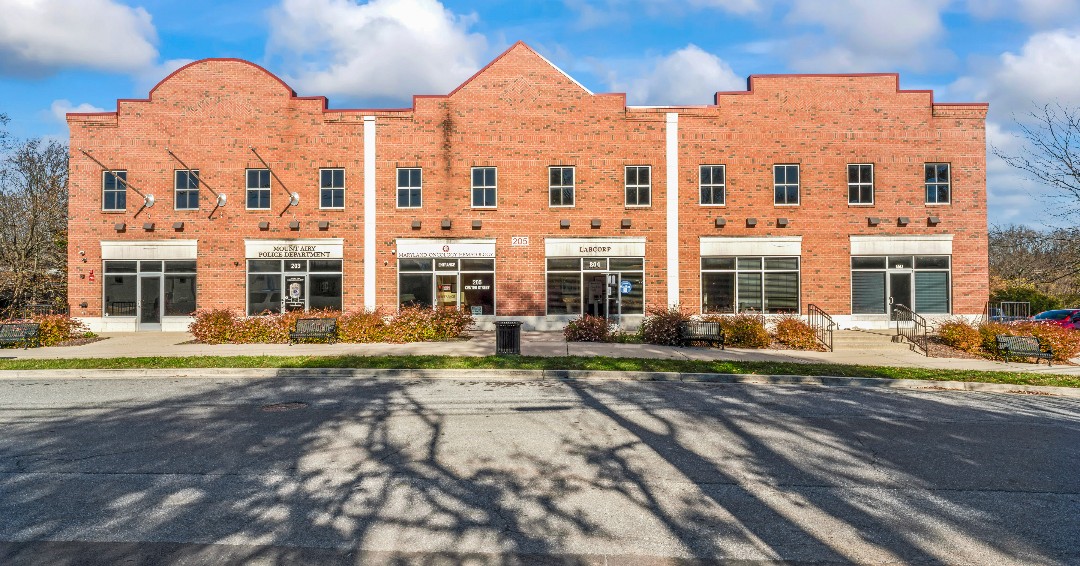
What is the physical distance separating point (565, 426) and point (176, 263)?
22.0 meters

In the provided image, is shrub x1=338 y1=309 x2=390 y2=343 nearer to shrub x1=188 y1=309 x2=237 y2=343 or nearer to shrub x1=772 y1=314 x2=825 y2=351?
shrub x1=188 y1=309 x2=237 y2=343

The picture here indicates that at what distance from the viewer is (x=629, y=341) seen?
19500 millimetres

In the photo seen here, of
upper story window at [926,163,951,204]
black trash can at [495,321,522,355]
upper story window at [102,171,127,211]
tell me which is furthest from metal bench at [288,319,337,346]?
upper story window at [926,163,951,204]

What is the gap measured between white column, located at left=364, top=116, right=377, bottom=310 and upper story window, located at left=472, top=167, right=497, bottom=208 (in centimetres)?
407

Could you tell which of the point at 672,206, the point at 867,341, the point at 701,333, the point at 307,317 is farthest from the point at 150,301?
the point at 867,341

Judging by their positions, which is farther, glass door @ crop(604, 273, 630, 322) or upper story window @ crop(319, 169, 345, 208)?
upper story window @ crop(319, 169, 345, 208)

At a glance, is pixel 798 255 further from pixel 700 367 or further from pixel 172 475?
pixel 172 475

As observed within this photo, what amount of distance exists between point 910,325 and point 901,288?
4.96 ft

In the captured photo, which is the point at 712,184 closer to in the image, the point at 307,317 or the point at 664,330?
the point at 664,330

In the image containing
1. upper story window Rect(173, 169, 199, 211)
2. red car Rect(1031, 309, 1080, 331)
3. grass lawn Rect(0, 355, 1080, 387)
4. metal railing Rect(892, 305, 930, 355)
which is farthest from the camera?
upper story window Rect(173, 169, 199, 211)

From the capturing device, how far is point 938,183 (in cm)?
2403

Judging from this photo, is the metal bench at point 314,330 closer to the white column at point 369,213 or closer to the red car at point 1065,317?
the white column at point 369,213

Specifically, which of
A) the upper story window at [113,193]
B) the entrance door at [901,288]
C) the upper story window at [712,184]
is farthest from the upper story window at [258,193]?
the entrance door at [901,288]

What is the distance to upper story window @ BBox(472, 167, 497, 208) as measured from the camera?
2428cm
